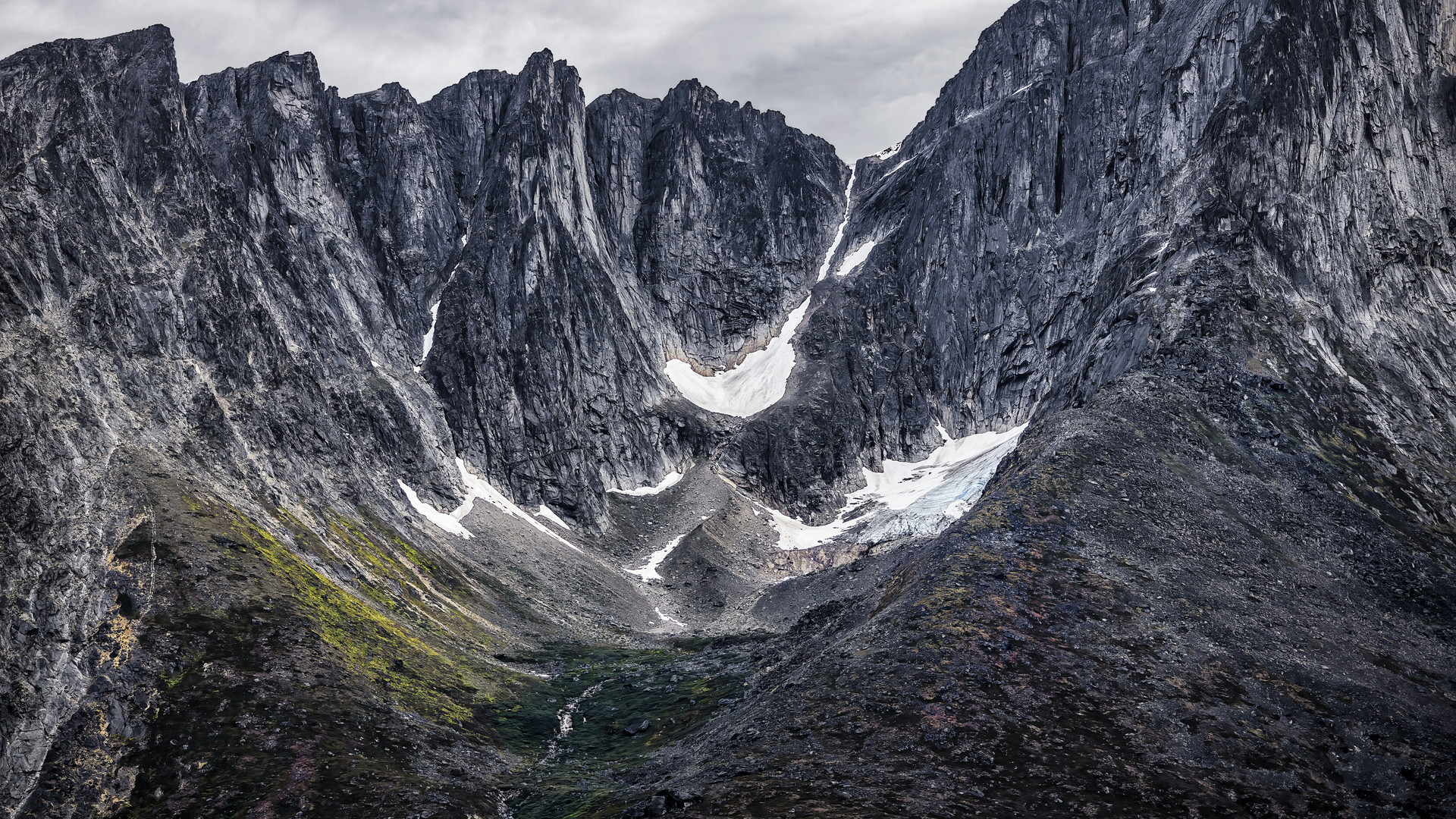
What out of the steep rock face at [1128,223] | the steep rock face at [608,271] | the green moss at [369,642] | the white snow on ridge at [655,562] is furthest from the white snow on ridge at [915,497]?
the green moss at [369,642]

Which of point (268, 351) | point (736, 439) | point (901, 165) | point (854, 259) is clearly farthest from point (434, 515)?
point (901, 165)

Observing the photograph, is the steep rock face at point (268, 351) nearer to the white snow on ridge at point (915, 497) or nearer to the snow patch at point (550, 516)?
the snow patch at point (550, 516)

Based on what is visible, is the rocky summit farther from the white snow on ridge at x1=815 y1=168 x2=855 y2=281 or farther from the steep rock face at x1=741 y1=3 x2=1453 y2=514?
the white snow on ridge at x1=815 y1=168 x2=855 y2=281

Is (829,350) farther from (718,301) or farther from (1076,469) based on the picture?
(1076,469)

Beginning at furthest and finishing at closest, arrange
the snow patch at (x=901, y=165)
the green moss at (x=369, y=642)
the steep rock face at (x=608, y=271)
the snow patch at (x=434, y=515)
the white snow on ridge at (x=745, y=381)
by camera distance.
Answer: the snow patch at (x=901, y=165) → the white snow on ridge at (x=745, y=381) → the steep rock face at (x=608, y=271) → the snow patch at (x=434, y=515) → the green moss at (x=369, y=642)

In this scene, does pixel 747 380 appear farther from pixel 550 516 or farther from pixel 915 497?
pixel 550 516

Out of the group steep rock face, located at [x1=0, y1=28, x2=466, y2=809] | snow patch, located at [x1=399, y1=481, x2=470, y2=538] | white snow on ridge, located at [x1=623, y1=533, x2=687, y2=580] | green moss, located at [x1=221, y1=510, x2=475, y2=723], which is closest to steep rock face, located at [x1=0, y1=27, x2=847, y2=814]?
steep rock face, located at [x1=0, y1=28, x2=466, y2=809]

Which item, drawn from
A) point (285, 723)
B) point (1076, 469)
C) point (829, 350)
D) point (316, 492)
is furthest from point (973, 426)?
point (285, 723)
